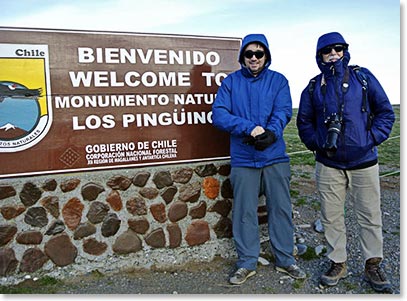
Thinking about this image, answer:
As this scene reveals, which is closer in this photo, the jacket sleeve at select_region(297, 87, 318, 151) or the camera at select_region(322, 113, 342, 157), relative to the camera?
the camera at select_region(322, 113, 342, 157)

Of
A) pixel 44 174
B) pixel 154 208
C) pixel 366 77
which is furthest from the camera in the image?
pixel 154 208

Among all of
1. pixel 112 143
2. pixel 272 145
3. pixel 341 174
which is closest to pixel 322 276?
pixel 341 174

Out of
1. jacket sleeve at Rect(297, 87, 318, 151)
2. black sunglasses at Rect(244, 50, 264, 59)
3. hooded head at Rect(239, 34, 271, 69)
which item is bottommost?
jacket sleeve at Rect(297, 87, 318, 151)

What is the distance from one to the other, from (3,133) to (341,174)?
106 inches

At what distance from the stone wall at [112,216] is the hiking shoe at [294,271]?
24.8 inches

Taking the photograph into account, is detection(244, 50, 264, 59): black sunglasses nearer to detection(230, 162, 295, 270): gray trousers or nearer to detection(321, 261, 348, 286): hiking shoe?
detection(230, 162, 295, 270): gray trousers

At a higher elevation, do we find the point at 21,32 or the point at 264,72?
the point at 21,32

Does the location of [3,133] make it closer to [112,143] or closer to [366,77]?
[112,143]

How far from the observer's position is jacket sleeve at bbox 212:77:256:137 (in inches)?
123

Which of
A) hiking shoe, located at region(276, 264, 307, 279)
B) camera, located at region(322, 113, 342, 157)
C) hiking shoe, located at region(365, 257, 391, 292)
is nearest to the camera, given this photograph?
camera, located at region(322, 113, 342, 157)


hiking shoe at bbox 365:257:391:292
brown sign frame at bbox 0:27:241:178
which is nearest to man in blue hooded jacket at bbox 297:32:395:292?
hiking shoe at bbox 365:257:391:292

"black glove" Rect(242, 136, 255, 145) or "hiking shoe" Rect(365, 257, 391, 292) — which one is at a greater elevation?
"black glove" Rect(242, 136, 255, 145)

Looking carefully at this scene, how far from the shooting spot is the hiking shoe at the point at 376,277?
322cm

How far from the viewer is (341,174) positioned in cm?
322
